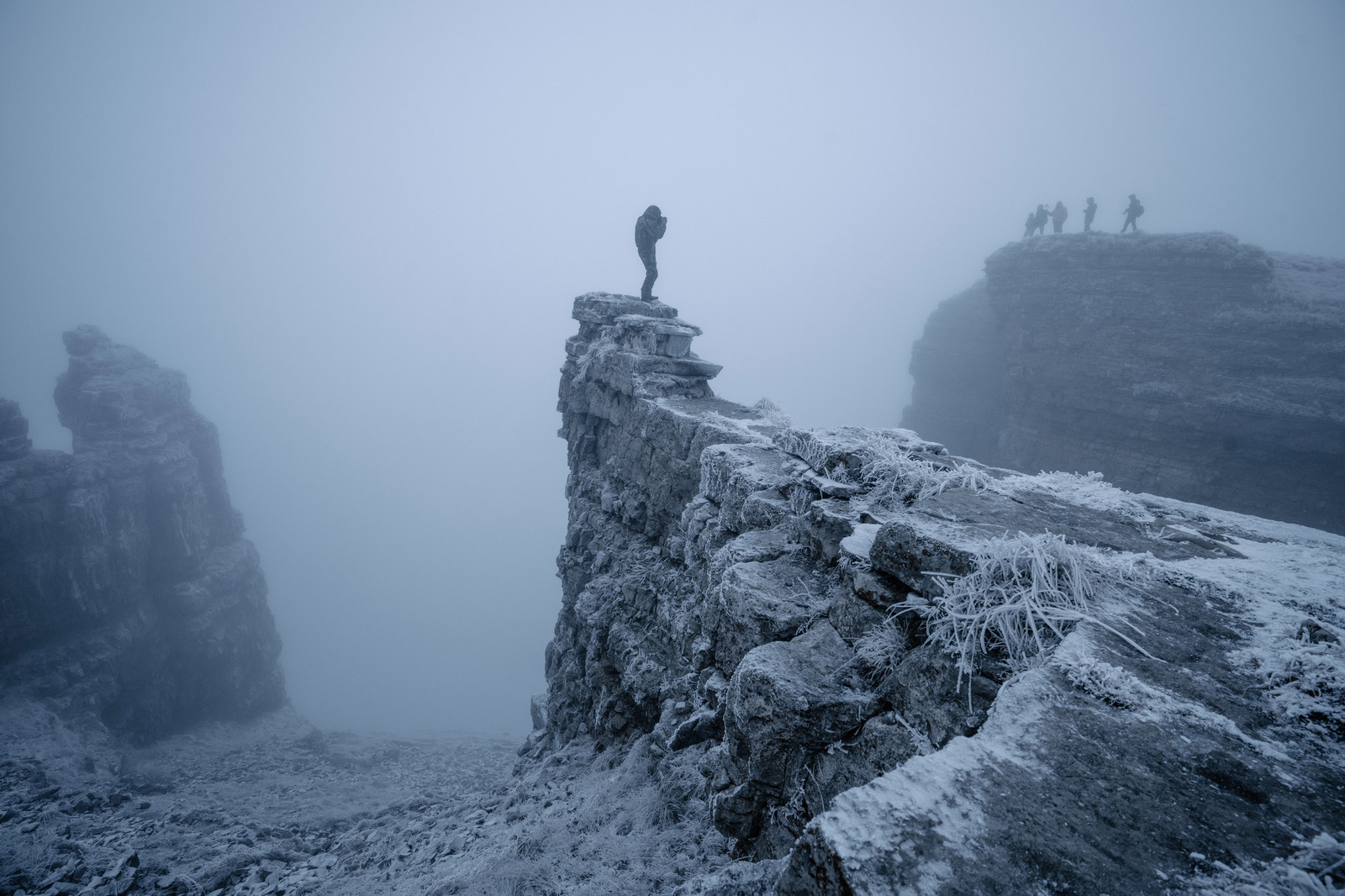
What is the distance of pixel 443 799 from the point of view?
Result: 11031mm

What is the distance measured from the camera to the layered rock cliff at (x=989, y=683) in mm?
1770

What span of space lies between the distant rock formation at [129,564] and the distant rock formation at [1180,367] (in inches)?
1651

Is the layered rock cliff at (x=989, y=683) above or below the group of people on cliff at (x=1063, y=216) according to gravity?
below

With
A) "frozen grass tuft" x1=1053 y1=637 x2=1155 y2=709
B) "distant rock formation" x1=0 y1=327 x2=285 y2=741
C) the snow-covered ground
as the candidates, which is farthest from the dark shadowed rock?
"frozen grass tuft" x1=1053 y1=637 x2=1155 y2=709

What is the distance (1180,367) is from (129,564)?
46.6 meters

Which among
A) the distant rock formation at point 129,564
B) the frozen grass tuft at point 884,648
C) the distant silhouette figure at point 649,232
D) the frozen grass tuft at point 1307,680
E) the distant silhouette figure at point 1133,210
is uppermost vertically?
the distant silhouette figure at point 1133,210

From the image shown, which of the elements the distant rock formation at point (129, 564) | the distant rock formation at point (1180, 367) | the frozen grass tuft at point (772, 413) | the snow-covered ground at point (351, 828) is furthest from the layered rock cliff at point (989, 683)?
the distant rock formation at point (129, 564)

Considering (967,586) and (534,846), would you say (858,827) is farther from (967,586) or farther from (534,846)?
(534,846)

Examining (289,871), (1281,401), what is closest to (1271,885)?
(289,871)

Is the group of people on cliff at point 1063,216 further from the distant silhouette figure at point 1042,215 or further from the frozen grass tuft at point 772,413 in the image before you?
the frozen grass tuft at point 772,413

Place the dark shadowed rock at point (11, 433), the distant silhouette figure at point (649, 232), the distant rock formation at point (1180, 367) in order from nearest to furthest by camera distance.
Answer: the distant silhouette figure at point (649, 232) < the distant rock formation at point (1180, 367) < the dark shadowed rock at point (11, 433)

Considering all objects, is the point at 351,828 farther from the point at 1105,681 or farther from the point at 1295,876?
the point at 1295,876

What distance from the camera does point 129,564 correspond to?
79.0 ft

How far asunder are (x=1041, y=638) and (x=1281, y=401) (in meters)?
27.0
